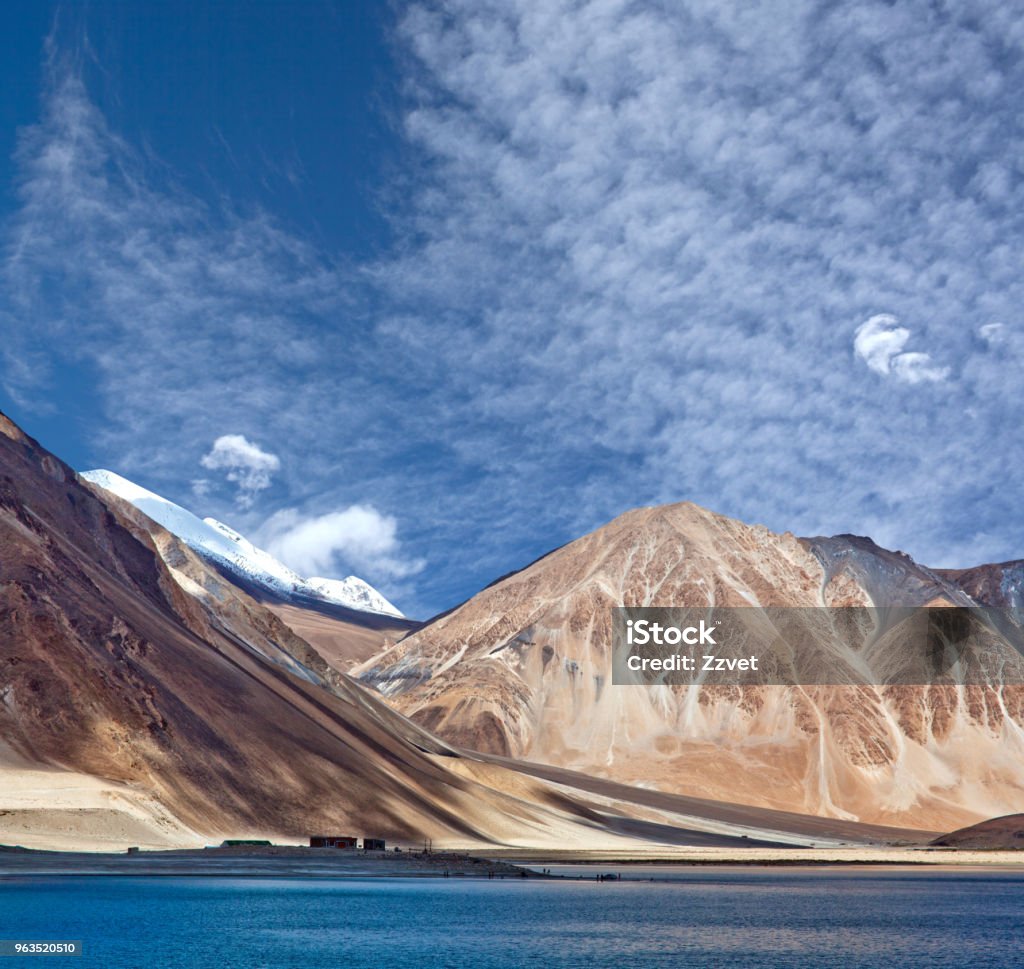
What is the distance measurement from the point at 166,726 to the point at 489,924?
54987mm

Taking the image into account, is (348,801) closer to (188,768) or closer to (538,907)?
(188,768)

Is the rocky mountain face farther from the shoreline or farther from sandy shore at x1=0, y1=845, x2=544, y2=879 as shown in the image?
the shoreline

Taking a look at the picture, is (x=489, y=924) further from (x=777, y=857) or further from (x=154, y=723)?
(x=777, y=857)

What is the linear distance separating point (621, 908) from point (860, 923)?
40.8ft

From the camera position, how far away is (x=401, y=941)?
4884 centimetres

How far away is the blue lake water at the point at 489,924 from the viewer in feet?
145

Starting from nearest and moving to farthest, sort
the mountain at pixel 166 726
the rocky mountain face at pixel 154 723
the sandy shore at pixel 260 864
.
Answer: the sandy shore at pixel 260 864 → the rocky mountain face at pixel 154 723 → the mountain at pixel 166 726

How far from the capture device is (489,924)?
55625 millimetres

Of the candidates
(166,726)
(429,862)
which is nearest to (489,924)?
(429,862)

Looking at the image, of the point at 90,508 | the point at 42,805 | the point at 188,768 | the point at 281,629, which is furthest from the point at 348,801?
the point at 281,629

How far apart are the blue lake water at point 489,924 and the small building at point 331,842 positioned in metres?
20.2

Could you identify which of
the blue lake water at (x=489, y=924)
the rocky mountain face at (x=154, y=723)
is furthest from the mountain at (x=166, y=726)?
the blue lake water at (x=489, y=924)

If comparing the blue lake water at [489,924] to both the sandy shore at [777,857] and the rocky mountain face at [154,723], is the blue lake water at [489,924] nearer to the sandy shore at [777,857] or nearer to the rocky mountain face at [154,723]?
the rocky mountain face at [154,723]

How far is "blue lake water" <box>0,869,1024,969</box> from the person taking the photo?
4412cm
